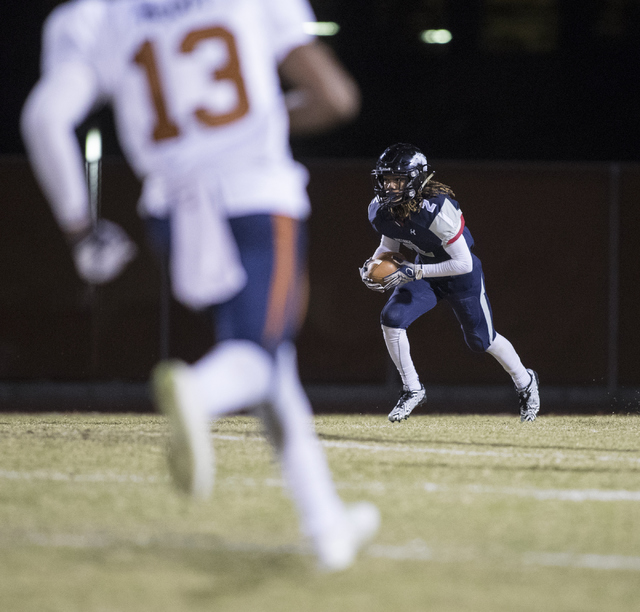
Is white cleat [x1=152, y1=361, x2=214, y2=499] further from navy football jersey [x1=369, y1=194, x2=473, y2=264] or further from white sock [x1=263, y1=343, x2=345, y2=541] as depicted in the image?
navy football jersey [x1=369, y1=194, x2=473, y2=264]

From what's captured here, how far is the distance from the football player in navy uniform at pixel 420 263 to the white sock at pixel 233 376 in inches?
188

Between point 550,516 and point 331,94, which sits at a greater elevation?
point 331,94

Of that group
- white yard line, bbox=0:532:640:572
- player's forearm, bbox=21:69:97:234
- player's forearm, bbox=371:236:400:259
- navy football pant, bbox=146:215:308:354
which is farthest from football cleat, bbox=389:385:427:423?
player's forearm, bbox=21:69:97:234

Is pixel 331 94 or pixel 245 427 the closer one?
pixel 331 94

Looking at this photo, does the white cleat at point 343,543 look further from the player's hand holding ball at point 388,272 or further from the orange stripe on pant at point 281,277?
the player's hand holding ball at point 388,272

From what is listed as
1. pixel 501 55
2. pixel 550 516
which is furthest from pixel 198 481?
pixel 501 55

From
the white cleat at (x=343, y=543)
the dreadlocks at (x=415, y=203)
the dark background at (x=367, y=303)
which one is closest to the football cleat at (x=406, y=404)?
the dreadlocks at (x=415, y=203)

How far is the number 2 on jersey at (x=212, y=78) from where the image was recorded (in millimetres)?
3551

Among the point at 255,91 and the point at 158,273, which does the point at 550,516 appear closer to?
the point at 255,91

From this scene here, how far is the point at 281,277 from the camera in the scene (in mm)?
3516

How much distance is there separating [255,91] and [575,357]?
9945mm

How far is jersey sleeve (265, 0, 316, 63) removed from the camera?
3605mm

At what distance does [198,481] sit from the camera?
3230mm

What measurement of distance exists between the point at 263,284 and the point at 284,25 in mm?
848
